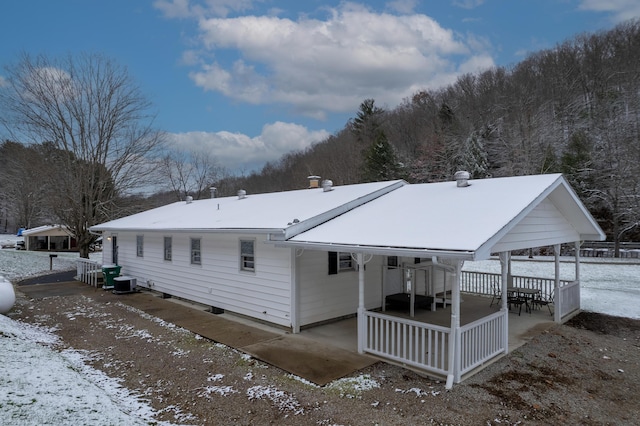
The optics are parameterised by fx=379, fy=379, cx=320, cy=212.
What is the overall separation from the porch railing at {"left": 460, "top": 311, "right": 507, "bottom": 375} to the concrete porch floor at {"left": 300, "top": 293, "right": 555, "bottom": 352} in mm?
628

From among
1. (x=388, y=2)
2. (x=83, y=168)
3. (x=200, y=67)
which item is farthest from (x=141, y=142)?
(x=388, y=2)

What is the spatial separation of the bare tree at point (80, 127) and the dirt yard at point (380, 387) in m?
15.3

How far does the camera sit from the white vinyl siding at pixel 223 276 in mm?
8625

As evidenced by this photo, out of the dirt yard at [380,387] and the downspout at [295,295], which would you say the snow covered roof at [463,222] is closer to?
the downspout at [295,295]

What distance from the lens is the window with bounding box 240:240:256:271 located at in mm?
9428

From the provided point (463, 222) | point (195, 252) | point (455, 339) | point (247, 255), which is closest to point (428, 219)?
point (463, 222)

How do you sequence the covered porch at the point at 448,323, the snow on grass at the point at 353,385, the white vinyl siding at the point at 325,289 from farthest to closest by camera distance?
the white vinyl siding at the point at 325,289 < the covered porch at the point at 448,323 < the snow on grass at the point at 353,385

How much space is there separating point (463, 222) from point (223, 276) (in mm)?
6578

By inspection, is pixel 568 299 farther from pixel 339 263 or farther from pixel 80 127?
pixel 80 127

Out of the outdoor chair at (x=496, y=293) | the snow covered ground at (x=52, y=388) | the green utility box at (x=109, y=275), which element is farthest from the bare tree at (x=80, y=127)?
the outdoor chair at (x=496, y=293)

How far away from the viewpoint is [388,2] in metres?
15.4

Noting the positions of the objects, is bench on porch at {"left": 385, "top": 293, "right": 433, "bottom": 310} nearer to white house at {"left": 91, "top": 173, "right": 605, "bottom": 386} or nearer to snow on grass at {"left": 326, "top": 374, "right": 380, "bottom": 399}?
white house at {"left": 91, "top": 173, "right": 605, "bottom": 386}

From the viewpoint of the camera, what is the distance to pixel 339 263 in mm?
9266

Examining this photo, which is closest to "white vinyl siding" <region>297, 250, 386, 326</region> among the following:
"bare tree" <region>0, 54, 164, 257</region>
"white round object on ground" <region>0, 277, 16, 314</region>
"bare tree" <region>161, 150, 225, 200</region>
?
"white round object on ground" <region>0, 277, 16, 314</region>
